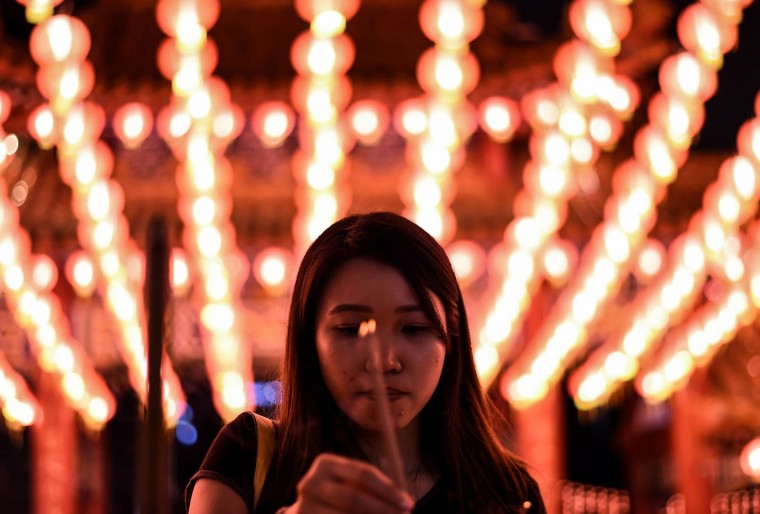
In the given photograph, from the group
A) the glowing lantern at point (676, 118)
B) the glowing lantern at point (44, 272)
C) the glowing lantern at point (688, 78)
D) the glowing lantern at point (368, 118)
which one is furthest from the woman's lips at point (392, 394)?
the glowing lantern at point (44, 272)

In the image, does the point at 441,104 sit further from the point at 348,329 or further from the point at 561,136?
the point at 348,329

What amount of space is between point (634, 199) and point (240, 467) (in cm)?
A: 644

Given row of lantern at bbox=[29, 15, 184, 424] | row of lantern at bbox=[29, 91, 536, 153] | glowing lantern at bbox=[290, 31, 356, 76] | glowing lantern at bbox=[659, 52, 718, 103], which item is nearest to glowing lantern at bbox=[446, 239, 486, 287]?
row of lantern at bbox=[29, 91, 536, 153]

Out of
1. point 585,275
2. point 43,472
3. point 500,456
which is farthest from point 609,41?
point 43,472

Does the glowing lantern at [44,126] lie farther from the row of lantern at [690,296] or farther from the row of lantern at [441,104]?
the row of lantern at [690,296]

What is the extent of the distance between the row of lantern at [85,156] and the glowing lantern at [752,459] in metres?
4.57

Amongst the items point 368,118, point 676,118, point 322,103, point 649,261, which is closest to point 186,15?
point 322,103

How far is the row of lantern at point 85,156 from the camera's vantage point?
5.94 meters

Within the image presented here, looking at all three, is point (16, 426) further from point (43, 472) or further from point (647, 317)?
point (647, 317)

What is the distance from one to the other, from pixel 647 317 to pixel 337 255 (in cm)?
830

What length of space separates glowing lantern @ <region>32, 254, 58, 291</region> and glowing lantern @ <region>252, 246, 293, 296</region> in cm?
153

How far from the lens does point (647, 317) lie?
9.48 metres

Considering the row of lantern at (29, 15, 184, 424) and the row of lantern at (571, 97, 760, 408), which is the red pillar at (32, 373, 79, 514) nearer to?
the row of lantern at (29, 15, 184, 424)

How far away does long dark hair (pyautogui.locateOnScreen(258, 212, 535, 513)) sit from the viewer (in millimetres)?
1434
